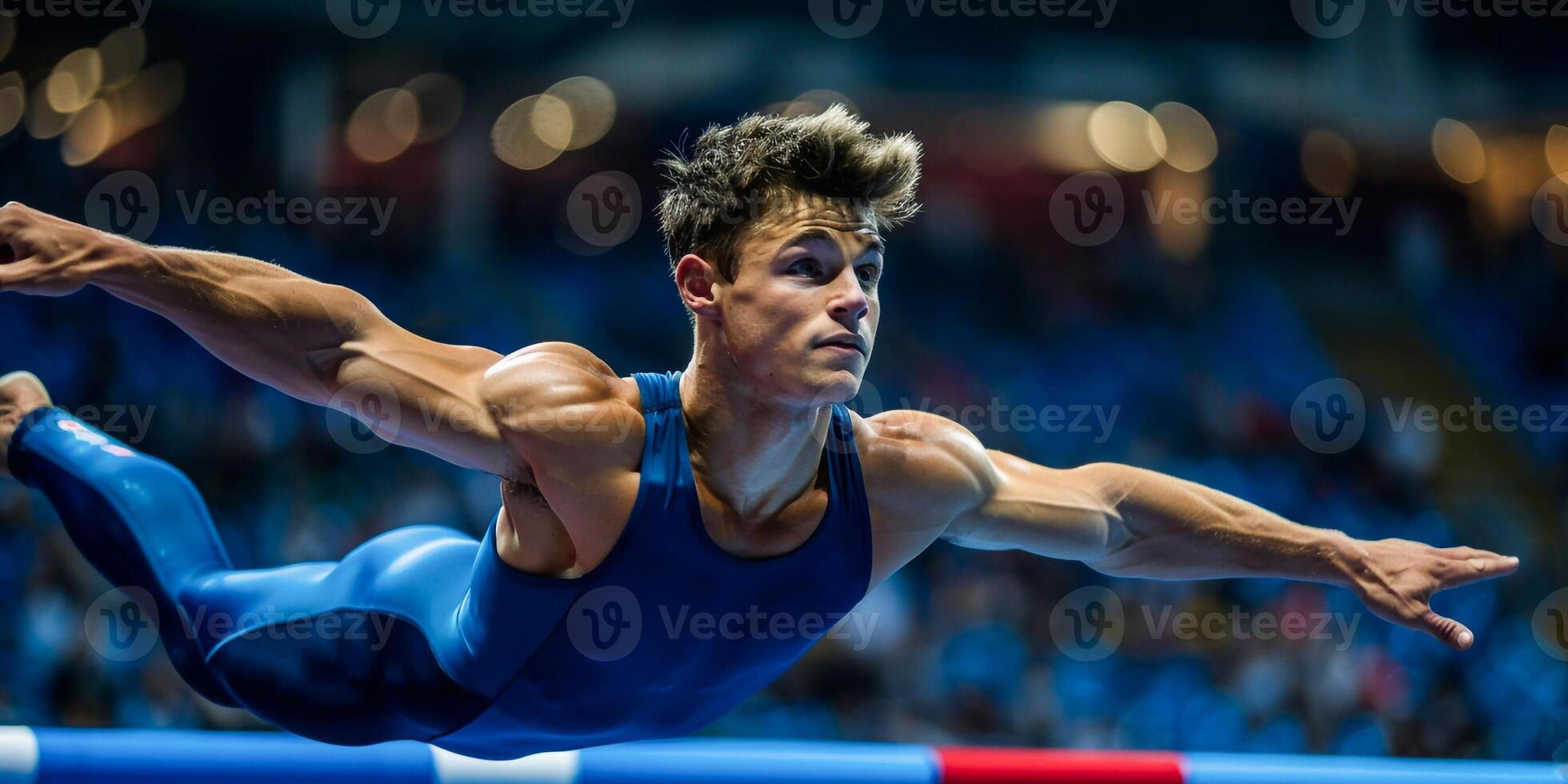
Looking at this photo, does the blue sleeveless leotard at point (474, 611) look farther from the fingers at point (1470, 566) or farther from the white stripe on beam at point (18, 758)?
the fingers at point (1470, 566)

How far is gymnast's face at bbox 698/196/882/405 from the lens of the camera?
79.9 inches

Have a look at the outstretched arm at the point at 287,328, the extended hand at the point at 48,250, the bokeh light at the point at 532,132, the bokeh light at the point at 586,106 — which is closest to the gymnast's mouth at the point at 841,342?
the outstretched arm at the point at 287,328

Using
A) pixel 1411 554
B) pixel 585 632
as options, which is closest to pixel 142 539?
pixel 585 632

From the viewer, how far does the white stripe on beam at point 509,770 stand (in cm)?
257

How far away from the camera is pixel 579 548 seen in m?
2.09

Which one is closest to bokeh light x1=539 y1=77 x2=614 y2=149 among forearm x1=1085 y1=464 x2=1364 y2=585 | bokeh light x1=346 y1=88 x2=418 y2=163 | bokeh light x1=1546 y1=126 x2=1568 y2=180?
bokeh light x1=346 y1=88 x2=418 y2=163

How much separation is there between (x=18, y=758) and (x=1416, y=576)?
8.95 feet

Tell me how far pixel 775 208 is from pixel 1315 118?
7.49 meters

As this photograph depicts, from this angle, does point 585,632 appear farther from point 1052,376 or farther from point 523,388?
point 1052,376

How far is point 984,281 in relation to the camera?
7.45 metres

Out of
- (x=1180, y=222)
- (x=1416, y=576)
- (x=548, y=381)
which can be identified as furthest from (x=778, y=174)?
(x=1180, y=222)

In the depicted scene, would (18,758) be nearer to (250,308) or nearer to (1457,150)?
(250,308)

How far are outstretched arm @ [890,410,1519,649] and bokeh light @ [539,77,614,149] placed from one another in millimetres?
5630

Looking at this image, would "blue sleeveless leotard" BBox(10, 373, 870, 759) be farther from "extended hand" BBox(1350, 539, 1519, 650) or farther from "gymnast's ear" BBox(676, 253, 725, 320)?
"extended hand" BBox(1350, 539, 1519, 650)
